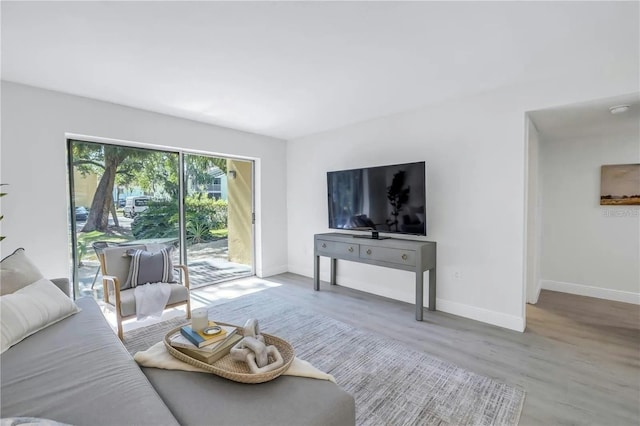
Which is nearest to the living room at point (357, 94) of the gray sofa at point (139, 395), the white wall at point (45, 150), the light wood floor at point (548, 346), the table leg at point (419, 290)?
the white wall at point (45, 150)

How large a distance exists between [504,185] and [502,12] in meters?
1.64

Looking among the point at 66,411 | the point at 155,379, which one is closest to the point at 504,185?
the point at 155,379

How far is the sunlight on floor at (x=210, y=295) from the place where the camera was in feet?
10.2

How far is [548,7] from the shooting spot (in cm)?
170

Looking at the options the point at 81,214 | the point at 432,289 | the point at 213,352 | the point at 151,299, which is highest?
the point at 81,214

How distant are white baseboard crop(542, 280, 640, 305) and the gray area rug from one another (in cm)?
297

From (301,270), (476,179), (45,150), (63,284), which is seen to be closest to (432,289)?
(476,179)

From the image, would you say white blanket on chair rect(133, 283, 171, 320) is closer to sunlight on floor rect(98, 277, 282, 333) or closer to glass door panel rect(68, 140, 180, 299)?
sunlight on floor rect(98, 277, 282, 333)

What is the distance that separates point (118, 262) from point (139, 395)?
2.22 m

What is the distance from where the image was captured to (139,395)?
1156 mm

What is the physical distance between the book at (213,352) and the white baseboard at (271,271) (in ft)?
10.9

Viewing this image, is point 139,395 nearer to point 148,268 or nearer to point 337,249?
point 148,268

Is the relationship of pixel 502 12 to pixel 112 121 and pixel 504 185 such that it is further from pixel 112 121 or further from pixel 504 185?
pixel 112 121

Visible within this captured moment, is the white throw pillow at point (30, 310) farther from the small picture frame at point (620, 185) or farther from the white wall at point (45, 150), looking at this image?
the small picture frame at point (620, 185)
